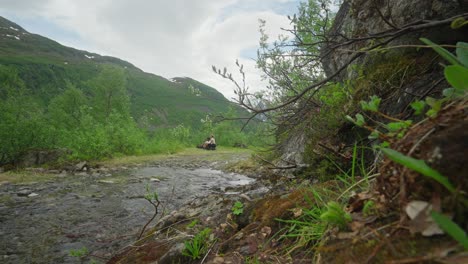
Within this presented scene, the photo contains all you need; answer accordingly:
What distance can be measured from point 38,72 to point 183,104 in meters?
66.7

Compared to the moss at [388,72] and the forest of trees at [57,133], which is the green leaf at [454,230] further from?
the forest of trees at [57,133]

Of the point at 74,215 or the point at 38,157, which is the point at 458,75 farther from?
the point at 38,157

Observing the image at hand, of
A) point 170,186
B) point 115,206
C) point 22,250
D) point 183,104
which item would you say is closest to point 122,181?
point 170,186

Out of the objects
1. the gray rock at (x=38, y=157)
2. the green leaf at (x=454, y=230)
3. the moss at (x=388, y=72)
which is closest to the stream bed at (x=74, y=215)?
the moss at (x=388, y=72)

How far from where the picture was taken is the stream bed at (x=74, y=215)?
4.04 metres

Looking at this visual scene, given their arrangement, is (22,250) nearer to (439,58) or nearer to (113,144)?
(439,58)

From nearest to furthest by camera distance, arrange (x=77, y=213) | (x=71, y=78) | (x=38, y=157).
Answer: (x=77, y=213), (x=38, y=157), (x=71, y=78)

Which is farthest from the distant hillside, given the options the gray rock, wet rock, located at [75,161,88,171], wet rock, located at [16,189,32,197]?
wet rock, located at [16,189,32,197]

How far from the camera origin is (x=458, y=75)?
1.10 metres

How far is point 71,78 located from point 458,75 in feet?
397

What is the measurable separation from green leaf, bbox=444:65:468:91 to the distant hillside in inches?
3171

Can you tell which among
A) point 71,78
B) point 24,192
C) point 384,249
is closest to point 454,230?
point 384,249

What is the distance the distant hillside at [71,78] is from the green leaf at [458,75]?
8054cm

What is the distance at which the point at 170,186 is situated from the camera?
8.95m
